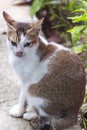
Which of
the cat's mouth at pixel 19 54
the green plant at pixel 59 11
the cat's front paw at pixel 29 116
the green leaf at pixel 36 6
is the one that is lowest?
the cat's front paw at pixel 29 116

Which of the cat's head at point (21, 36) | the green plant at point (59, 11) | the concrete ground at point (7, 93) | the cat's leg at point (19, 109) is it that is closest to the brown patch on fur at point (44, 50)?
the cat's head at point (21, 36)

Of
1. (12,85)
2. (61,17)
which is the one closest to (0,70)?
(12,85)

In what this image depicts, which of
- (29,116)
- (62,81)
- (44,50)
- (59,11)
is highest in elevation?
(44,50)

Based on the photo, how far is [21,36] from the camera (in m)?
3.54

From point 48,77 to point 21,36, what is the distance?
41 centimetres

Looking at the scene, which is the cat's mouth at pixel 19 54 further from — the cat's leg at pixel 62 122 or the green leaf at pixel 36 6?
the green leaf at pixel 36 6

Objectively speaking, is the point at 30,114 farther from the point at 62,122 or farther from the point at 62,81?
the point at 62,81

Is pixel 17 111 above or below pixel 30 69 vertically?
below

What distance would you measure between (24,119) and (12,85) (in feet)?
1.58

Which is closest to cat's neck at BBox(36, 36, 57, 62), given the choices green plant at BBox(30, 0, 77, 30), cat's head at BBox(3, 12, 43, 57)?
cat's head at BBox(3, 12, 43, 57)

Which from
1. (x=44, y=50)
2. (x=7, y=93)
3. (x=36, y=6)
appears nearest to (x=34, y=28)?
(x=44, y=50)

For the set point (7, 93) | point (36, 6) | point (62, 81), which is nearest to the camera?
point (62, 81)

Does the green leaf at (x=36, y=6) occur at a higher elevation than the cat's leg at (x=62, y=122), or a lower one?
higher

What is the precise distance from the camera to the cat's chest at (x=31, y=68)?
12.2 feet
